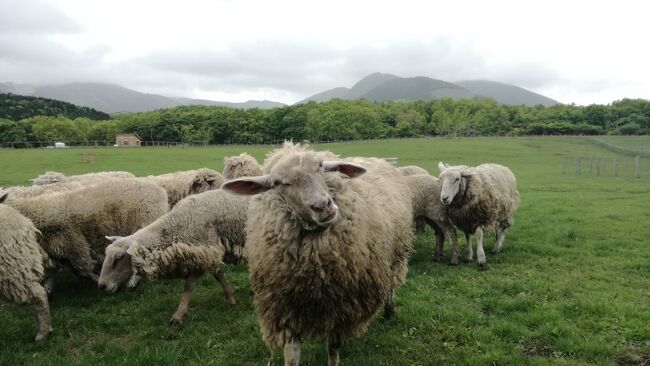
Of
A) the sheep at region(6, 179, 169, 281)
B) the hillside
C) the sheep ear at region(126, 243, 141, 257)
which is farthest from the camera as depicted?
the hillside

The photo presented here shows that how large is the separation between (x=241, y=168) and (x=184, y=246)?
343 cm

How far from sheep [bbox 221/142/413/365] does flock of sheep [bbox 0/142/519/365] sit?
13mm

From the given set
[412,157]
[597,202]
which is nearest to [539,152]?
[412,157]

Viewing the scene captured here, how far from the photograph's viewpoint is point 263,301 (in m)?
4.38

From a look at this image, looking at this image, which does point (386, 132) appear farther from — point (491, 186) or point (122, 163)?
point (491, 186)

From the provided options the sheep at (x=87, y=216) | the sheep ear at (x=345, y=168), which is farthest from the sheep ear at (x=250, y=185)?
the sheep at (x=87, y=216)

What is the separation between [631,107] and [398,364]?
13691 centimetres

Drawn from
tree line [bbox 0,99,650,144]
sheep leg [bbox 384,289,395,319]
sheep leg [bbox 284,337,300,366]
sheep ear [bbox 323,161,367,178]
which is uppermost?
tree line [bbox 0,99,650,144]

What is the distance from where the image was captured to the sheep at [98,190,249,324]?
6.03 metres

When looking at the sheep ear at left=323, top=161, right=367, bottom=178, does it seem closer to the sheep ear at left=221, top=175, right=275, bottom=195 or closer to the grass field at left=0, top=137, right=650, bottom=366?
the sheep ear at left=221, top=175, right=275, bottom=195

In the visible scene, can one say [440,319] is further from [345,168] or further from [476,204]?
[476,204]

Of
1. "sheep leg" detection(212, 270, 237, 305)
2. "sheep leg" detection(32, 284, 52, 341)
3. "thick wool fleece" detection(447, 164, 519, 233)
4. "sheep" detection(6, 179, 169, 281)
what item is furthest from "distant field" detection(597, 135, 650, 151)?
"sheep leg" detection(32, 284, 52, 341)

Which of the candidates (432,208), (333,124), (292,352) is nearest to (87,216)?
(292,352)

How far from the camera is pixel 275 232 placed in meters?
4.17
